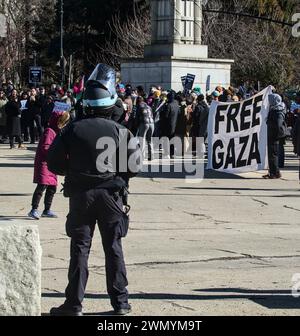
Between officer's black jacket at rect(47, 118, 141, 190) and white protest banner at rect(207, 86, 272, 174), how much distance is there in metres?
12.3

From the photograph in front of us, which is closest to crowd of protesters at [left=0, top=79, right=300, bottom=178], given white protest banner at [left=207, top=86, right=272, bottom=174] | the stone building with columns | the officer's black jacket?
white protest banner at [left=207, top=86, right=272, bottom=174]

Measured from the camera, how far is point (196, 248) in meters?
11.2

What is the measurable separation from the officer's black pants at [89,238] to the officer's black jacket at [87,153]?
13 centimetres

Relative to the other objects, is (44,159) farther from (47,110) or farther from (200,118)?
(47,110)

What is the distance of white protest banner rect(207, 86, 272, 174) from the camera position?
19.9 m

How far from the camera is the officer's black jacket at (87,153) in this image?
767cm

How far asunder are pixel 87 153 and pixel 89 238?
0.68 m

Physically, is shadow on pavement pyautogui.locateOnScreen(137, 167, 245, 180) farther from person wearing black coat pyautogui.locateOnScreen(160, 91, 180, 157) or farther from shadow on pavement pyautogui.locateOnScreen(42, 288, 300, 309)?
shadow on pavement pyautogui.locateOnScreen(42, 288, 300, 309)

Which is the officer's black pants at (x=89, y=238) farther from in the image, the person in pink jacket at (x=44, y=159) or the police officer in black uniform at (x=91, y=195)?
the person in pink jacket at (x=44, y=159)

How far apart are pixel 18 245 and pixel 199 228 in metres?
6.11

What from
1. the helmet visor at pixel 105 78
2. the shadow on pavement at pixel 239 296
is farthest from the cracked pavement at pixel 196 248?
the helmet visor at pixel 105 78
